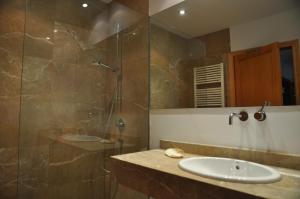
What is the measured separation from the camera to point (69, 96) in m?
2.09

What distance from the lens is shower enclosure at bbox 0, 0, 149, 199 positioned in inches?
75.6

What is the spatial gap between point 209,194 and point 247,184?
170 mm

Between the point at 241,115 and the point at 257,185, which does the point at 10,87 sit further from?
the point at 257,185

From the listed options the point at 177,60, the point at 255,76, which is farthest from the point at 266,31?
the point at 177,60

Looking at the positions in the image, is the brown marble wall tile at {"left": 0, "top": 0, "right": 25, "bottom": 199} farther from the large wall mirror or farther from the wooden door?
the wooden door

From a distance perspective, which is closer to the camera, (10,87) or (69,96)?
(10,87)

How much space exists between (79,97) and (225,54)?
4.80 feet

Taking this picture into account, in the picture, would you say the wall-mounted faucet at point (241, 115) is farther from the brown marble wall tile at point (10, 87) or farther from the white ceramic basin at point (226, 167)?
the brown marble wall tile at point (10, 87)

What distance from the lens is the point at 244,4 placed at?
4.74 ft

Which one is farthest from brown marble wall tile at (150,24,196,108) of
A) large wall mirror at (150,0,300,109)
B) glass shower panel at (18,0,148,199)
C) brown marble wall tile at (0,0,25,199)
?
brown marble wall tile at (0,0,25,199)

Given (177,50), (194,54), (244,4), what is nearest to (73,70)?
(177,50)

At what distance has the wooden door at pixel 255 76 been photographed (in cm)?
129

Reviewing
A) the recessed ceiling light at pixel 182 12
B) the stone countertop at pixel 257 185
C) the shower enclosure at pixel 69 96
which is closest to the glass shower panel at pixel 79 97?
the shower enclosure at pixel 69 96

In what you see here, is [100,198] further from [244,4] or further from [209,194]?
[244,4]
